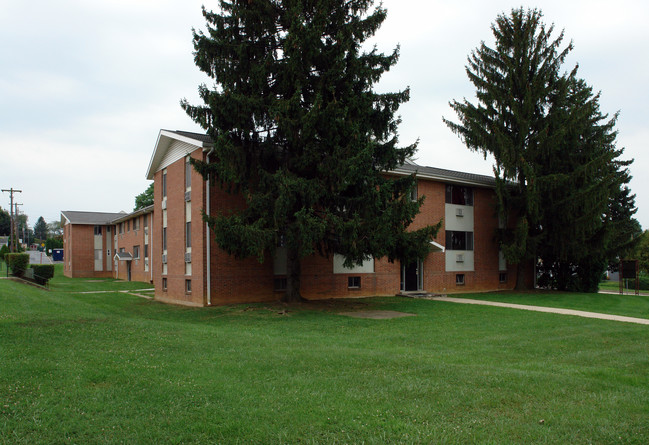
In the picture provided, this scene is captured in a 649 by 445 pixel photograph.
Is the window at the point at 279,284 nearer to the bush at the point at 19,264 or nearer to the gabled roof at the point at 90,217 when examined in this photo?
the bush at the point at 19,264

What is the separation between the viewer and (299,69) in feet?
53.2

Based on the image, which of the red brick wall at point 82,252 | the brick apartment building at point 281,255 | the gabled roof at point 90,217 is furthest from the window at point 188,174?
the red brick wall at point 82,252

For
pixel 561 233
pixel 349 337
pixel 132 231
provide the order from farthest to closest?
pixel 132 231
pixel 561 233
pixel 349 337

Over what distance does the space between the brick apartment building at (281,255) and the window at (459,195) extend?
0.17 ft

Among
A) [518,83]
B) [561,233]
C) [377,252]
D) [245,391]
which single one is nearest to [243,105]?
[377,252]

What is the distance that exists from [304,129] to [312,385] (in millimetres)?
10494

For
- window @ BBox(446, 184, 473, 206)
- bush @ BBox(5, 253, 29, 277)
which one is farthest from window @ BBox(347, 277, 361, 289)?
bush @ BBox(5, 253, 29, 277)

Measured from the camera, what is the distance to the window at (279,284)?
68.1 ft

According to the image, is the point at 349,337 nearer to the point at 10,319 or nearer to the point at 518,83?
the point at 10,319

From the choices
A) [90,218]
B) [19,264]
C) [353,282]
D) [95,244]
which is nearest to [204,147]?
[353,282]

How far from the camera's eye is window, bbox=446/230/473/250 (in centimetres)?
2666

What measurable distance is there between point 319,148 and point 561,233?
1557cm

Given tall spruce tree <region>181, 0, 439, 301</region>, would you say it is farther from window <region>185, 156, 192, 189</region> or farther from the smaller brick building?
the smaller brick building

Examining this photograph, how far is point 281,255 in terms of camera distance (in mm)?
21000
